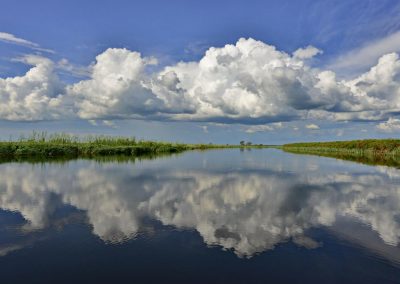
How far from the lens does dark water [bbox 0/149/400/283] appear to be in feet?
21.3

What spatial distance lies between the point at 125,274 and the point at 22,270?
210cm

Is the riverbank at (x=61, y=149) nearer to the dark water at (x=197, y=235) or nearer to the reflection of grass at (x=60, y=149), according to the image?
the reflection of grass at (x=60, y=149)

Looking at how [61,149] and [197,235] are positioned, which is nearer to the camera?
[197,235]

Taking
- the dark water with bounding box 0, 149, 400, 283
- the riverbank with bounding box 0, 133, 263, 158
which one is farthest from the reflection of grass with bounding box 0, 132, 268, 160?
the dark water with bounding box 0, 149, 400, 283

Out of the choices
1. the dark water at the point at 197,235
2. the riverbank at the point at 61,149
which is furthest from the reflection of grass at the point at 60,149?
the dark water at the point at 197,235

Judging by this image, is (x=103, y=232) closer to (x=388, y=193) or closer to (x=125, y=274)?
(x=125, y=274)

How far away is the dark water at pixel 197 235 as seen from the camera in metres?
6.49

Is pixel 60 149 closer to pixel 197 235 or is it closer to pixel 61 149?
pixel 61 149

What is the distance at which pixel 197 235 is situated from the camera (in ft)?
29.1

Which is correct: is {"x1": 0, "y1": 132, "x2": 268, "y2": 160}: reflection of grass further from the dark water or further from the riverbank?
the dark water

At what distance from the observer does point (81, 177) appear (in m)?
20.0

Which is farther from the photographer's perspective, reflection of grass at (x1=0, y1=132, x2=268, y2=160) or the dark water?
reflection of grass at (x1=0, y1=132, x2=268, y2=160)

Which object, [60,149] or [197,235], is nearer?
[197,235]

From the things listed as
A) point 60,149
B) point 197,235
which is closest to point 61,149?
point 60,149
